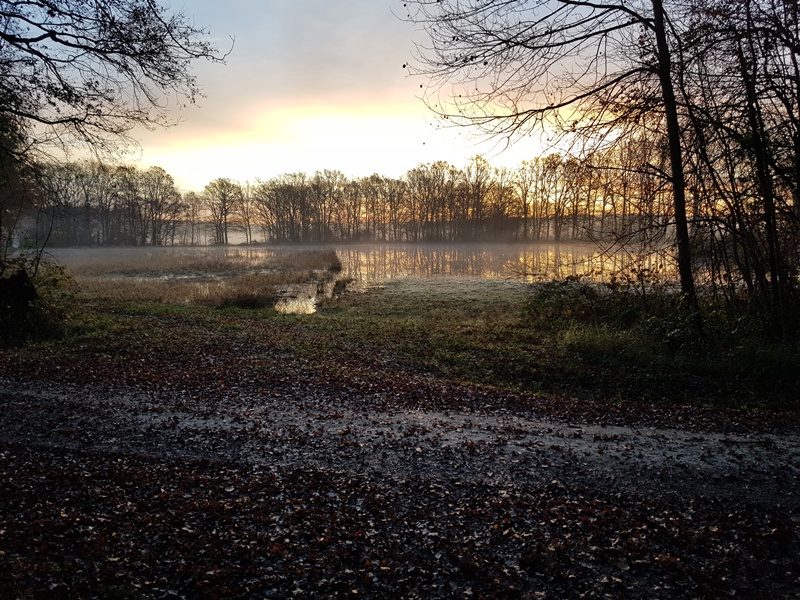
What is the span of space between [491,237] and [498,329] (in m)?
74.1

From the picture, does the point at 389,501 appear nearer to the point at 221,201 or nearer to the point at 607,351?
the point at 607,351

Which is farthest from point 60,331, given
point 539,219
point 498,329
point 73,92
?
point 539,219

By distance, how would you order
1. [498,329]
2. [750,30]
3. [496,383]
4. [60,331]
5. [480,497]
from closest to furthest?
[480,497]
[750,30]
[496,383]
[60,331]
[498,329]

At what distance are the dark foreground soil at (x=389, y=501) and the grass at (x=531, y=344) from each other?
100 inches

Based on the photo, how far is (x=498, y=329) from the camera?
49.7 ft

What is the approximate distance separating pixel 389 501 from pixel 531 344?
9201 millimetres

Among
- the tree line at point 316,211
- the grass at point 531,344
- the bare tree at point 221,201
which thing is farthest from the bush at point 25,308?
the bare tree at point 221,201

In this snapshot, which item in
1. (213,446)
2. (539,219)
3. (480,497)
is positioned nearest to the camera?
(480,497)

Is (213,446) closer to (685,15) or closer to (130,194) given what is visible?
(685,15)

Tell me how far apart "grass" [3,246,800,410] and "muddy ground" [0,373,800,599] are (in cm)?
258

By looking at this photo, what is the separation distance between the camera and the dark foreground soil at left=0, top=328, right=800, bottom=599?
11.3 ft

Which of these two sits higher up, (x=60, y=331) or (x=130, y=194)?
(x=130, y=194)

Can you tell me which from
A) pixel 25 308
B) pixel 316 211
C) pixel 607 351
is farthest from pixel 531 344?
pixel 316 211

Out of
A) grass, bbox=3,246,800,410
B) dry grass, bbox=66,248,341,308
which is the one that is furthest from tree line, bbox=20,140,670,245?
grass, bbox=3,246,800,410
